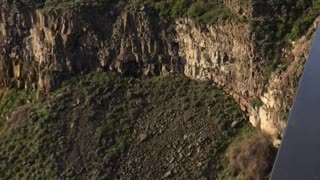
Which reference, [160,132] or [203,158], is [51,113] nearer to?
[160,132]

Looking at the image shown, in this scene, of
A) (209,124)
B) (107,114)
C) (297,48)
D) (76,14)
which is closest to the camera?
(297,48)

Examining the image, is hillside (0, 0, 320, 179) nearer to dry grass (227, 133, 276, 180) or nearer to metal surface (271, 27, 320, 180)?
dry grass (227, 133, 276, 180)

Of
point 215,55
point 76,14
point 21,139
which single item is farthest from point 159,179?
point 76,14

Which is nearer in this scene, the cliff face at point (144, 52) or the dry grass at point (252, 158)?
the dry grass at point (252, 158)

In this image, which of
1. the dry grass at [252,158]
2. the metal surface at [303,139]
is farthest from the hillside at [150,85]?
the metal surface at [303,139]

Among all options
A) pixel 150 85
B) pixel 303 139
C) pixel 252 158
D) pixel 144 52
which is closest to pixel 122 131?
pixel 150 85

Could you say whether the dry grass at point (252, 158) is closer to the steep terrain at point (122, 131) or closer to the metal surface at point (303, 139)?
the steep terrain at point (122, 131)

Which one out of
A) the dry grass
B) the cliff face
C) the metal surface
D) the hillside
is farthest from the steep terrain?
the metal surface

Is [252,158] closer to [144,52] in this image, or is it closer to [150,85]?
[150,85]
